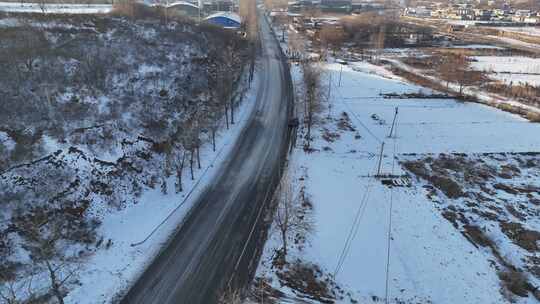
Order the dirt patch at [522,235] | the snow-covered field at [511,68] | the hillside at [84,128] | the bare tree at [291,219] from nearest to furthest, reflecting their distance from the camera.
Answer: the hillside at [84,128], the bare tree at [291,219], the dirt patch at [522,235], the snow-covered field at [511,68]

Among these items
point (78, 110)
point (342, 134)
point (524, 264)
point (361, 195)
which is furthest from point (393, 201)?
point (78, 110)

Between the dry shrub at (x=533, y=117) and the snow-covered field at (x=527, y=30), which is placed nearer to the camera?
the dry shrub at (x=533, y=117)

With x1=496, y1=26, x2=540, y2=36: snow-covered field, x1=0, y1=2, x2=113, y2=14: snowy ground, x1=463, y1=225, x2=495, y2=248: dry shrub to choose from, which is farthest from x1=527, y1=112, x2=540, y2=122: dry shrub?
x1=496, y1=26, x2=540, y2=36: snow-covered field

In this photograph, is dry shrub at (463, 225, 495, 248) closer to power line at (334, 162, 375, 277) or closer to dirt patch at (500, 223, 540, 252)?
dirt patch at (500, 223, 540, 252)

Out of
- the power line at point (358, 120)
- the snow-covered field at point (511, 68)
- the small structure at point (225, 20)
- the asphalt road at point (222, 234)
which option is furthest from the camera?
the small structure at point (225, 20)

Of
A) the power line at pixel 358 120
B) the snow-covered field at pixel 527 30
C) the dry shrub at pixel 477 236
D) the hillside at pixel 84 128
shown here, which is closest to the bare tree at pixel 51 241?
the hillside at pixel 84 128

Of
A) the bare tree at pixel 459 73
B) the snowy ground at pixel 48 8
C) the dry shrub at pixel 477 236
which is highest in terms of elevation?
the snowy ground at pixel 48 8

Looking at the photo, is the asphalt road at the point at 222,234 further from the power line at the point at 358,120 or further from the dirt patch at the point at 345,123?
the power line at the point at 358,120
